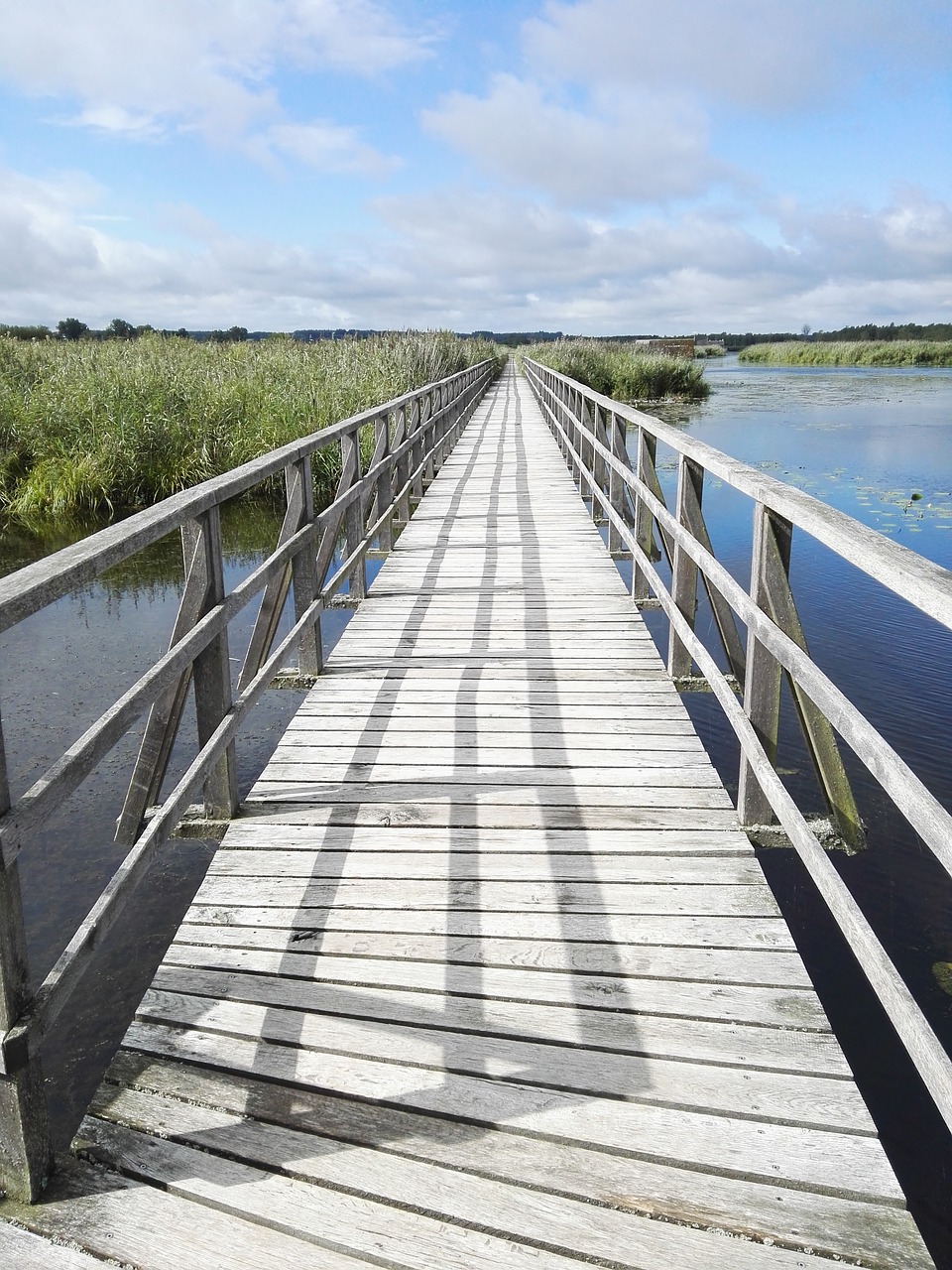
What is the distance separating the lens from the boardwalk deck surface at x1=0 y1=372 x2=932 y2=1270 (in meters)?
1.62

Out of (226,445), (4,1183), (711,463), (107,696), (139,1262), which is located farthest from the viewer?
(226,445)

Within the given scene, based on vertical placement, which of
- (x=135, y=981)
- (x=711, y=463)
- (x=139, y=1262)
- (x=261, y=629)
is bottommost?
(x=135, y=981)

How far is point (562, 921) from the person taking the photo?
2.48 m

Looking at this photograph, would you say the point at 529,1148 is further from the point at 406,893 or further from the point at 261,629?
the point at 261,629

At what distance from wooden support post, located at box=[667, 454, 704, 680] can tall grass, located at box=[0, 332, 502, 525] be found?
7.05 metres

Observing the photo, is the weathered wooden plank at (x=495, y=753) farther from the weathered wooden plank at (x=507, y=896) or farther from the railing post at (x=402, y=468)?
the railing post at (x=402, y=468)

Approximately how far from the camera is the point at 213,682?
9.56ft

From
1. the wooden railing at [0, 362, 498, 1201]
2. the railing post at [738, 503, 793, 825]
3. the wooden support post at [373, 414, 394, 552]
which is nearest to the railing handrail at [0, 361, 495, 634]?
the wooden railing at [0, 362, 498, 1201]

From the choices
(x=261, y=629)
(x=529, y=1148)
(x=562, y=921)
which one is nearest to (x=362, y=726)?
(x=261, y=629)

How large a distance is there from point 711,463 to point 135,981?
2.63m

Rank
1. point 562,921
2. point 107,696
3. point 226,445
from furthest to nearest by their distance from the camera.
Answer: point 226,445, point 107,696, point 562,921

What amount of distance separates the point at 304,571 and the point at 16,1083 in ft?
9.33

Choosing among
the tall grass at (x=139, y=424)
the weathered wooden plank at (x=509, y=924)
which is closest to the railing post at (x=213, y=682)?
the weathered wooden plank at (x=509, y=924)

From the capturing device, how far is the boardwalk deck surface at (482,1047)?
162 cm
